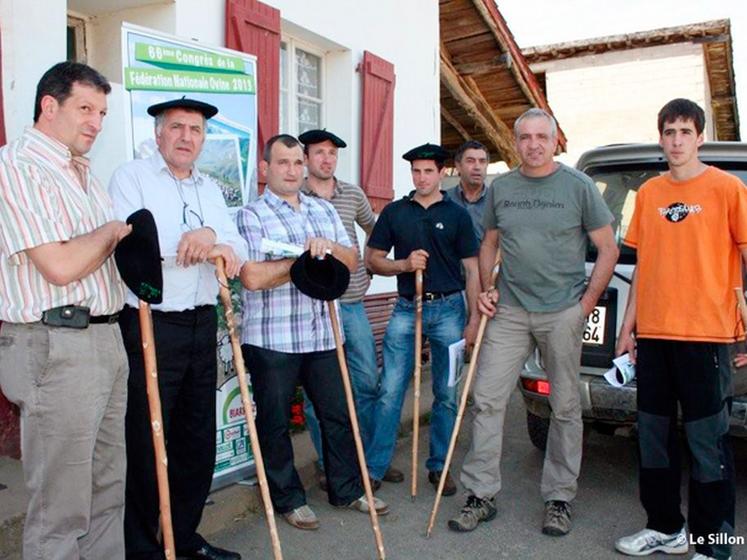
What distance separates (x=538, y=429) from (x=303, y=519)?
1.88 metres

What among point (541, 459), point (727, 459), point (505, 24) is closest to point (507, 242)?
point (727, 459)

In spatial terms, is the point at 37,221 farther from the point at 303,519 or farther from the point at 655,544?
the point at 655,544

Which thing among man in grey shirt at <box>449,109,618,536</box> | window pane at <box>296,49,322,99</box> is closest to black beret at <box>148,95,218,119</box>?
man in grey shirt at <box>449,109,618,536</box>

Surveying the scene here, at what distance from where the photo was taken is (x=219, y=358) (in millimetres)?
3951

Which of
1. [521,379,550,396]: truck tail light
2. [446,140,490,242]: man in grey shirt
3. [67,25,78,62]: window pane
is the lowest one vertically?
[521,379,550,396]: truck tail light

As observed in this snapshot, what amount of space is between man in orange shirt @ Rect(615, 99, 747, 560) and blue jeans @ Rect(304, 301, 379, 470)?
5.09 feet

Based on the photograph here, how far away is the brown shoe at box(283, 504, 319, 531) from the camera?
387 cm

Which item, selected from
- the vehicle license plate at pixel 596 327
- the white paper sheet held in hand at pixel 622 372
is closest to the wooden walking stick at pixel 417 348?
the vehicle license plate at pixel 596 327

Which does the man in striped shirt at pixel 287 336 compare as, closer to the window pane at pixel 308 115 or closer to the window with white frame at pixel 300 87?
the window with white frame at pixel 300 87

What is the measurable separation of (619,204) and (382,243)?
1.44 metres

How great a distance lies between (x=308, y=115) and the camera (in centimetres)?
636

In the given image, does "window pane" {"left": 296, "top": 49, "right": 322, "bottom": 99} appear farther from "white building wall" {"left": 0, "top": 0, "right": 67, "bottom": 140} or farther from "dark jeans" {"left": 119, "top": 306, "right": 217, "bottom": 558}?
"dark jeans" {"left": 119, "top": 306, "right": 217, "bottom": 558}

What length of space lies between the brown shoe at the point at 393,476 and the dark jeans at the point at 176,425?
1.48 metres

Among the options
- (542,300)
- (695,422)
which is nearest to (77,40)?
(542,300)
